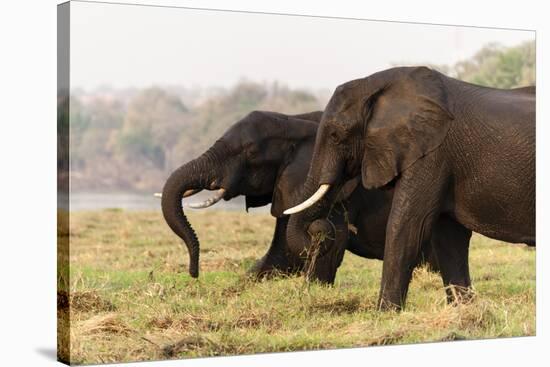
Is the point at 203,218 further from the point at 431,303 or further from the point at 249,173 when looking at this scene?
the point at 431,303

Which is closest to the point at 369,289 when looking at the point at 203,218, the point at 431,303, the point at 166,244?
the point at 431,303

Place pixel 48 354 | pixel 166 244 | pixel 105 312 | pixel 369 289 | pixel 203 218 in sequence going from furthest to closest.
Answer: pixel 203 218 → pixel 166 244 → pixel 369 289 → pixel 105 312 → pixel 48 354

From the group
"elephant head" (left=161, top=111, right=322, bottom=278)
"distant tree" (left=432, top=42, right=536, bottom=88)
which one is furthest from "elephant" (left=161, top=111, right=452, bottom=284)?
"distant tree" (left=432, top=42, right=536, bottom=88)

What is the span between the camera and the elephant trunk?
384 inches

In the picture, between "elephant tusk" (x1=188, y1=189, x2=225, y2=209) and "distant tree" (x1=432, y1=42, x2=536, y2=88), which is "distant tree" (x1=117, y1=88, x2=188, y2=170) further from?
"elephant tusk" (x1=188, y1=189, x2=225, y2=209)

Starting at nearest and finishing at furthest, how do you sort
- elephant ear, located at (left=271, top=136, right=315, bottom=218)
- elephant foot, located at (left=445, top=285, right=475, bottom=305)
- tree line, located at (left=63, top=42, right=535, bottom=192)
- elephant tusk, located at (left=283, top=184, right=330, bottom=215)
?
elephant tusk, located at (left=283, top=184, right=330, bottom=215)
elephant foot, located at (left=445, top=285, right=475, bottom=305)
elephant ear, located at (left=271, top=136, right=315, bottom=218)
tree line, located at (left=63, top=42, right=535, bottom=192)

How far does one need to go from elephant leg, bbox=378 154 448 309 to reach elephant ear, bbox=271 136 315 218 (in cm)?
155

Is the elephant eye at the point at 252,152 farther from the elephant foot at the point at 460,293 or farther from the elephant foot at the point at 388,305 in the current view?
the elephant foot at the point at 388,305

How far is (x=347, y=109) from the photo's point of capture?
9352 mm

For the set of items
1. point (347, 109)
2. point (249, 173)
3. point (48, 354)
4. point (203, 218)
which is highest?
point (347, 109)

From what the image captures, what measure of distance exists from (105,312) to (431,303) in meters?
2.18

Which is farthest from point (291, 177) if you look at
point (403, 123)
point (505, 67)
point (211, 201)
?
point (505, 67)

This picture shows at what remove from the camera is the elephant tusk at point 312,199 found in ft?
31.2

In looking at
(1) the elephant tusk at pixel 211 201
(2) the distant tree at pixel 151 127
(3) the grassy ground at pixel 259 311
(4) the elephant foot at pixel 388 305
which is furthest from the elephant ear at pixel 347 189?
(2) the distant tree at pixel 151 127
